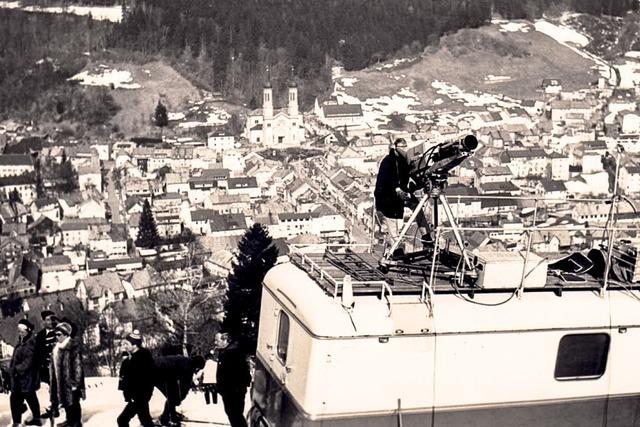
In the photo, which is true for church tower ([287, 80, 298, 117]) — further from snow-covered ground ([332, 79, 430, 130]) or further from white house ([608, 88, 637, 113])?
white house ([608, 88, 637, 113])

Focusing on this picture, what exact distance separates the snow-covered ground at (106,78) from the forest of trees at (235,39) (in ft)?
9.55

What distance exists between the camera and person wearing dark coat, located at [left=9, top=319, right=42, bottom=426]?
25.0ft

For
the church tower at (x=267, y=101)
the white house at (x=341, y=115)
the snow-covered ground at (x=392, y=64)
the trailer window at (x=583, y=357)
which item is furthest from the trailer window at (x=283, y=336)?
the snow-covered ground at (x=392, y=64)

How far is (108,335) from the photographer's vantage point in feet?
133

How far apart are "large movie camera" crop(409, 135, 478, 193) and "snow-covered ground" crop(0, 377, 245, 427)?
409cm

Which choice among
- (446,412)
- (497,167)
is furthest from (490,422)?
(497,167)

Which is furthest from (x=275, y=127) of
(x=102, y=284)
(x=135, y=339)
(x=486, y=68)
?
(x=135, y=339)

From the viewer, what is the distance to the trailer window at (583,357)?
18.4 feet

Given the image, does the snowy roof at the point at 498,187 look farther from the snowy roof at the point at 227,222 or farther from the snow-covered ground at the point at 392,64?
the snow-covered ground at the point at 392,64

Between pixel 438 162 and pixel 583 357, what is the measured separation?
174cm

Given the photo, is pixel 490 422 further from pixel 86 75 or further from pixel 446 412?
pixel 86 75

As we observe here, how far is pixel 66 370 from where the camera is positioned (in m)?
7.43

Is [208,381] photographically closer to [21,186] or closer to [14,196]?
[14,196]

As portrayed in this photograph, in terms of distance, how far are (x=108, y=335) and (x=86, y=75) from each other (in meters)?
84.0
